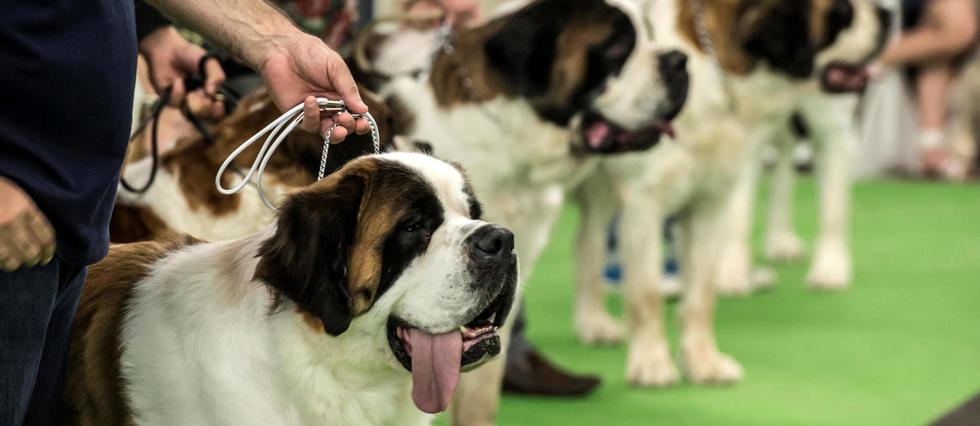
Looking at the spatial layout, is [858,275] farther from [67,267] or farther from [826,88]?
[67,267]

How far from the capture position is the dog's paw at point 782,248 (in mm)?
7285

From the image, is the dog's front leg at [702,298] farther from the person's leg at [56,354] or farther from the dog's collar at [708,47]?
the person's leg at [56,354]

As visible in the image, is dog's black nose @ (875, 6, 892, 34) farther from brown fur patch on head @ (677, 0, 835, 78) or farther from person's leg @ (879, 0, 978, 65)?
person's leg @ (879, 0, 978, 65)

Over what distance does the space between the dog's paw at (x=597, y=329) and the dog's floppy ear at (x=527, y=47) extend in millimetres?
1819

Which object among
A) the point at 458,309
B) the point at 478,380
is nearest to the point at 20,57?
the point at 458,309

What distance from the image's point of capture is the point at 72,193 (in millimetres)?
1682

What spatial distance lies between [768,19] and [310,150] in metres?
2.47

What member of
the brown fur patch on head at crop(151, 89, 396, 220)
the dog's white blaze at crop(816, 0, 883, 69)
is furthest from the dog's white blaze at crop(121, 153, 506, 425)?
the dog's white blaze at crop(816, 0, 883, 69)

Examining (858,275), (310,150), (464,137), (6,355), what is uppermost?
(6,355)

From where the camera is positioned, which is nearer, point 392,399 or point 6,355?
point 6,355

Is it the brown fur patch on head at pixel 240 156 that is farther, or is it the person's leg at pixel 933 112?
the person's leg at pixel 933 112

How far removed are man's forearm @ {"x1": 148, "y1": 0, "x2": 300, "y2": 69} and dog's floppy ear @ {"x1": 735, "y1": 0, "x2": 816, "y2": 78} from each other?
2875mm

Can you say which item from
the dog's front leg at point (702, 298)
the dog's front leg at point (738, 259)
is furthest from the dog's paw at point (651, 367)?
the dog's front leg at point (738, 259)

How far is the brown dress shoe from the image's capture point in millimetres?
4363
